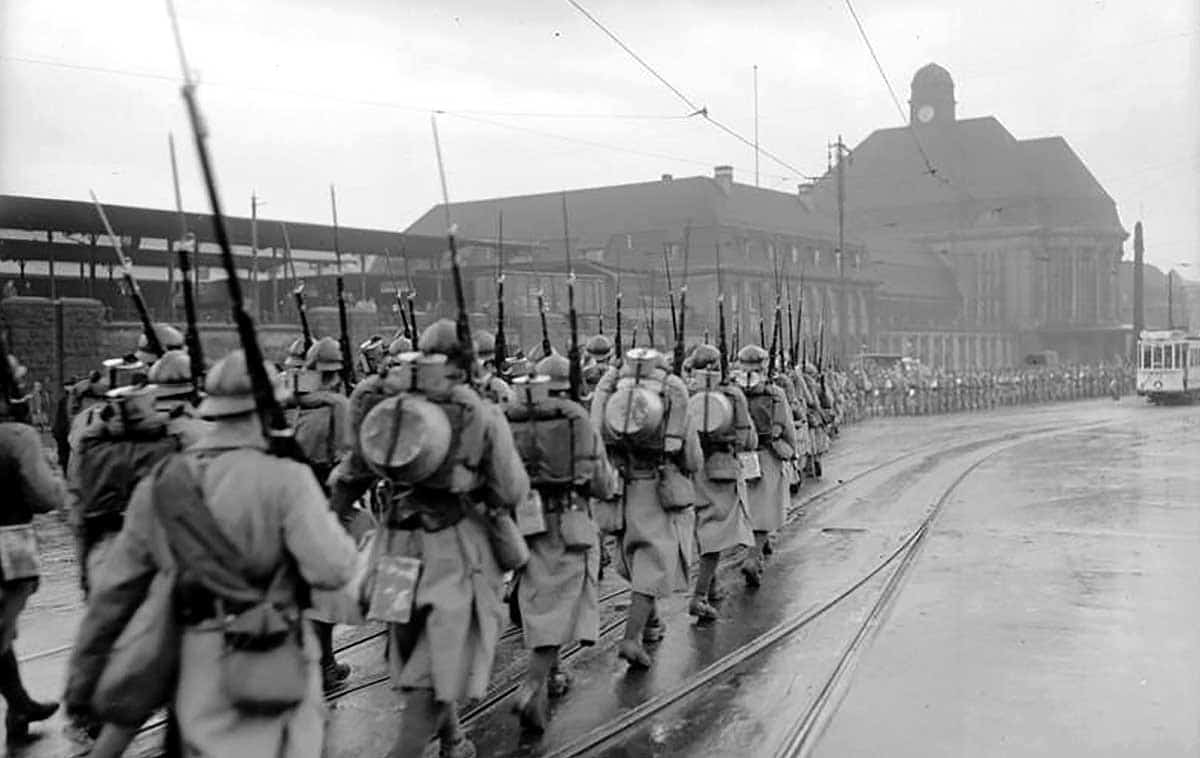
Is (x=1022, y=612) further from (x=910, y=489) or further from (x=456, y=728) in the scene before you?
(x=910, y=489)

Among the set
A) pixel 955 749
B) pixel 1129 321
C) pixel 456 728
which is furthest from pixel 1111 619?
pixel 1129 321

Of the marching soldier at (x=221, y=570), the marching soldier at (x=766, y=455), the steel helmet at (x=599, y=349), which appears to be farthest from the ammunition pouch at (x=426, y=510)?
the steel helmet at (x=599, y=349)

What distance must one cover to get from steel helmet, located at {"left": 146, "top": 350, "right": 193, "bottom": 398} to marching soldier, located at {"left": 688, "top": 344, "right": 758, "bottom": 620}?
4.16 meters

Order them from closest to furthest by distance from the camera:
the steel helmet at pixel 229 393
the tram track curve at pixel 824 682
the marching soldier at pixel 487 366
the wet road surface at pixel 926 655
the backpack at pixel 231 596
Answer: the backpack at pixel 231 596 → the steel helmet at pixel 229 393 → the tram track curve at pixel 824 682 → the wet road surface at pixel 926 655 → the marching soldier at pixel 487 366

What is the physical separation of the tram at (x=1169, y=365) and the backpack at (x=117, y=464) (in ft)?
160

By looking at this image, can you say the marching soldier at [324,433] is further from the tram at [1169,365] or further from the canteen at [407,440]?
the tram at [1169,365]

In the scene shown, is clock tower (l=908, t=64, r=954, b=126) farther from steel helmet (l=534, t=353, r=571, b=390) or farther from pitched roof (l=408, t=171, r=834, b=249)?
steel helmet (l=534, t=353, r=571, b=390)

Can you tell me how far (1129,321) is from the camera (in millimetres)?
101812

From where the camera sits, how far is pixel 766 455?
418 inches

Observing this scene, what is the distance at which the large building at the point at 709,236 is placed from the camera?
58.1m

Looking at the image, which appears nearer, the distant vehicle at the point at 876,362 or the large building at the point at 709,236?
the distant vehicle at the point at 876,362

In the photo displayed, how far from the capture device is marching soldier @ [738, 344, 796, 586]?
10531 millimetres

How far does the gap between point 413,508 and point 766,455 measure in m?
5.63

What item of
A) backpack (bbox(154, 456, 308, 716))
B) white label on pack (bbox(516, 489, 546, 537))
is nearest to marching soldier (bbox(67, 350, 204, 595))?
white label on pack (bbox(516, 489, 546, 537))
